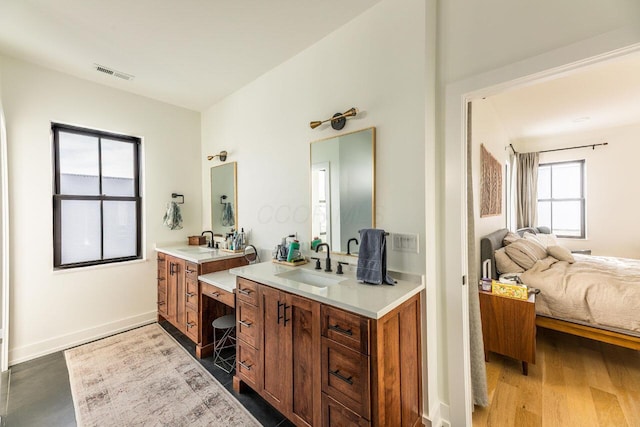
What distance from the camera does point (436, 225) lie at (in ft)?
5.62

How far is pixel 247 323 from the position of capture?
190 centimetres

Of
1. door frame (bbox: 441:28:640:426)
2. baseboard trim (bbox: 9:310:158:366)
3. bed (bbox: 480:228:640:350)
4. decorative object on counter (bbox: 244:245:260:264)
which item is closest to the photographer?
door frame (bbox: 441:28:640:426)

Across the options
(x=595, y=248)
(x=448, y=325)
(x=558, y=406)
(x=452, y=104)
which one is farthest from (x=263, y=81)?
(x=595, y=248)

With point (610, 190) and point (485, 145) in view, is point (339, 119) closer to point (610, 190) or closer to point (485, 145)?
point (485, 145)

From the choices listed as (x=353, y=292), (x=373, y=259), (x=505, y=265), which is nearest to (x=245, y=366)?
(x=353, y=292)

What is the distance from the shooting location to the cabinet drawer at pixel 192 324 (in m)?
2.49

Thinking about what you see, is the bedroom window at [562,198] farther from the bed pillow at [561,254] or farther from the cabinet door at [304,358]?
the cabinet door at [304,358]

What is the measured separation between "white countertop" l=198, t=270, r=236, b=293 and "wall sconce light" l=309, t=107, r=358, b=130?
154 cm

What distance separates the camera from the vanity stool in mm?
2262

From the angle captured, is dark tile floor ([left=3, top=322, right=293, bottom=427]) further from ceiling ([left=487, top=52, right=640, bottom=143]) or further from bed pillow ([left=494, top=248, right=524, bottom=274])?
ceiling ([left=487, top=52, right=640, bottom=143])

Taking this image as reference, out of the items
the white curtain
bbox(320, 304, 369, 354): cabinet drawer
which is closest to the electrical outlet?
bbox(320, 304, 369, 354): cabinet drawer

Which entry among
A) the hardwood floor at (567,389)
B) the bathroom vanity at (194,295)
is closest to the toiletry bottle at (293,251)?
the bathroom vanity at (194,295)

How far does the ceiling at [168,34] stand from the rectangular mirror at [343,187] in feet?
3.00

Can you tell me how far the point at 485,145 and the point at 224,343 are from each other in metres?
3.77
